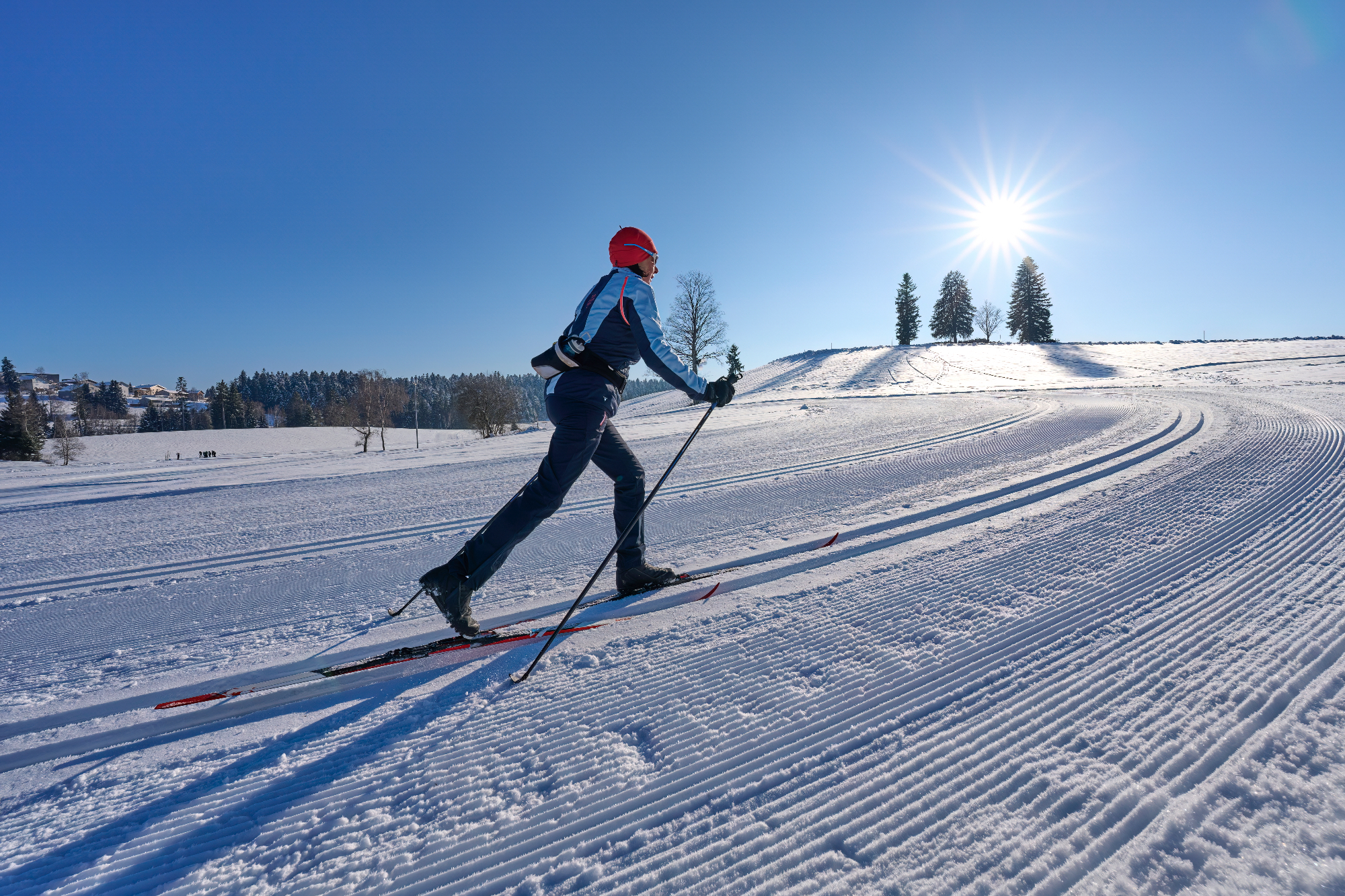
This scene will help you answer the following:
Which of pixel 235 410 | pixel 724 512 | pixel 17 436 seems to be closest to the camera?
pixel 724 512

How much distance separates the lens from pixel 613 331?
8.80ft

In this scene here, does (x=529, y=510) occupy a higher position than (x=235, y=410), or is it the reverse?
(x=235, y=410)

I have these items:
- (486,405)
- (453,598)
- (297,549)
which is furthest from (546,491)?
(486,405)

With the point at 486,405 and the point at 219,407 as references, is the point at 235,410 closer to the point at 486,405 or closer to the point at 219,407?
the point at 219,407

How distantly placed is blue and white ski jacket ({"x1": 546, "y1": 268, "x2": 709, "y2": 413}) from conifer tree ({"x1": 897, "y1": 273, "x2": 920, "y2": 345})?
184 ft

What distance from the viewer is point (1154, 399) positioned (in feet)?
36.3

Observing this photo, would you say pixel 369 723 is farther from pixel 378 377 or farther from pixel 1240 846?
pixel 378 377

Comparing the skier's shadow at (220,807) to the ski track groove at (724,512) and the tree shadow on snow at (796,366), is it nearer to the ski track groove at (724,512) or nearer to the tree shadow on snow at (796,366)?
the ski track groove at (724,512)

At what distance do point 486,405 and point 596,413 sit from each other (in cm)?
4451

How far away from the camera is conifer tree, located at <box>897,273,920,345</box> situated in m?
53.2

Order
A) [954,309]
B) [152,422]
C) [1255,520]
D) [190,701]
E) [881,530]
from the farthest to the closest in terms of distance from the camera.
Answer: [152,422]
[954,309]
[881,530]
[1255,520]
[190,701]

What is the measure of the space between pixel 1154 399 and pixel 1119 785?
13.4 meters

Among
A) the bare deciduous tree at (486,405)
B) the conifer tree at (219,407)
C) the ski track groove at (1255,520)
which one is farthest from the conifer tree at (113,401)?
the ski track groove at (1255,520)

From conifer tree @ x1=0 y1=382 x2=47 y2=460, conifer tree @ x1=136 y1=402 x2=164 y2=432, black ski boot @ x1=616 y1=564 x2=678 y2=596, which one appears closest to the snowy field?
black ski boot @ x1=616 y1=564 x2=678 y2=596
